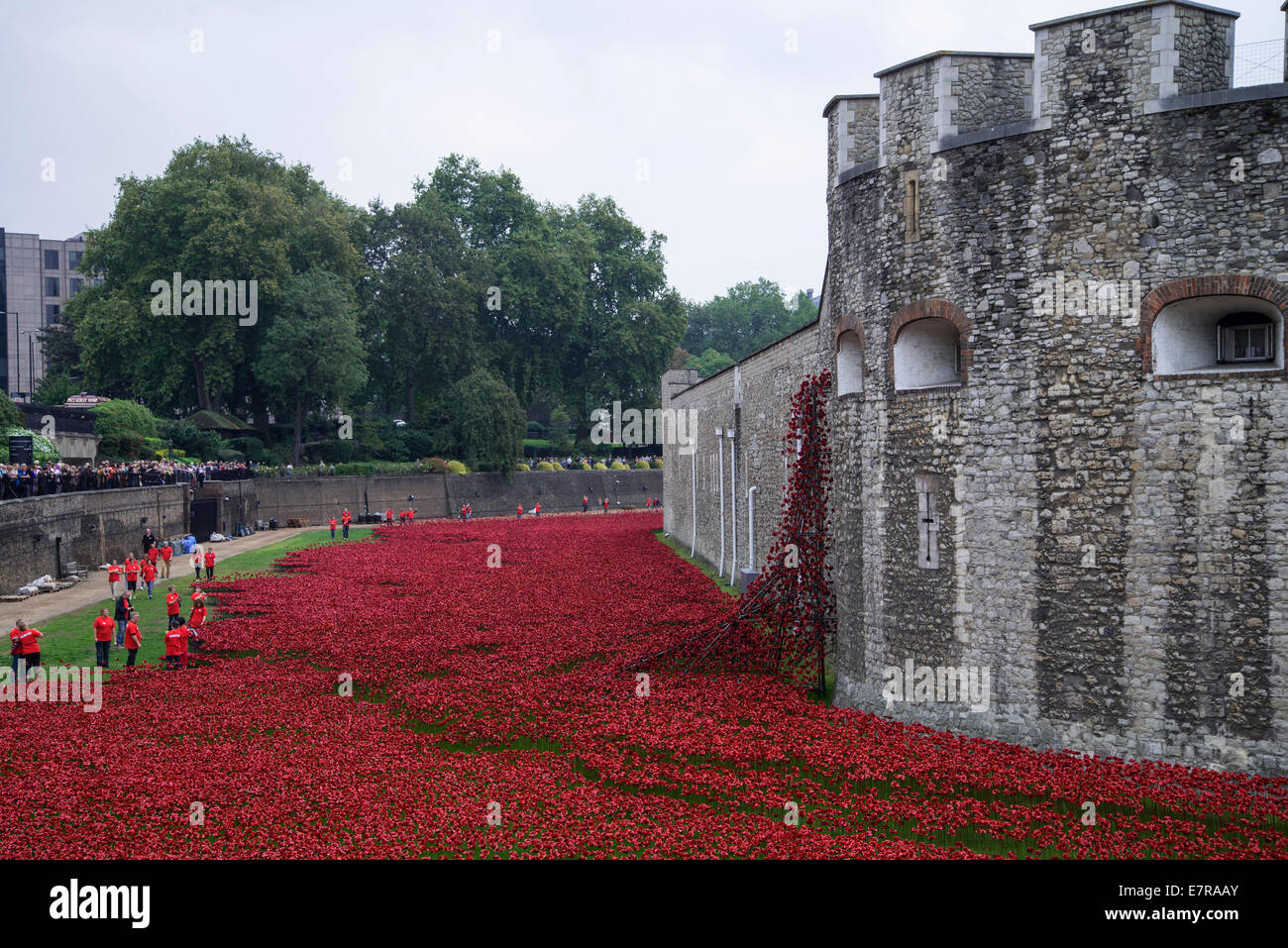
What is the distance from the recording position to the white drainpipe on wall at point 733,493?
2831 cm

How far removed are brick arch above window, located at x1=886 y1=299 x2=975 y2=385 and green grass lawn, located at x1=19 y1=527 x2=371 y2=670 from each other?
1440 centimetres

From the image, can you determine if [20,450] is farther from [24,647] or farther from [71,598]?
[24,647]

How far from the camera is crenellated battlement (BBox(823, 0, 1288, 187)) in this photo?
463 inches

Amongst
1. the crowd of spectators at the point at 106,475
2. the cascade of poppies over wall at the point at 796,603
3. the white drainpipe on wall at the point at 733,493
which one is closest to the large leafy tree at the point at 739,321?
the crowd of spectators at the point at 106,475

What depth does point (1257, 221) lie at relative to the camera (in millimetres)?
11297

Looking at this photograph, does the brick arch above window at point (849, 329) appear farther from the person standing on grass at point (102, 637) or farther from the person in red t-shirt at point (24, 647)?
the person in red t-shirt at point (24, 647)

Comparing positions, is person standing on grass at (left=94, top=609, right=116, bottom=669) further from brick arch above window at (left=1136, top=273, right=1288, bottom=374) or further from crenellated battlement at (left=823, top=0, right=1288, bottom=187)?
brick arch above window at (left=1136, top=273, right=1288, bottom=374)

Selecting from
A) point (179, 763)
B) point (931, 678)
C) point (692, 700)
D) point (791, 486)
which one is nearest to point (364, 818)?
point (179, 763)

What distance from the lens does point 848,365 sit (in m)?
15.6

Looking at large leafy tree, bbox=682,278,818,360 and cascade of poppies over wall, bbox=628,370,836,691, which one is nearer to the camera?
cascade of poppies over wall, bbox=628,370,836,691

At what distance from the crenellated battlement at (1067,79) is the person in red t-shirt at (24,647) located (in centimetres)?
1530

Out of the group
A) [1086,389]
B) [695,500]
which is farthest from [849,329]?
[695,500]

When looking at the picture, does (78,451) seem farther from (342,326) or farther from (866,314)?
(866,314)

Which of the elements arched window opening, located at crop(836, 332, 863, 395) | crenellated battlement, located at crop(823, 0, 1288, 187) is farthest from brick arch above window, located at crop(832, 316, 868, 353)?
crenellated battlement, located at crop(823, 0, 1288, 187)
